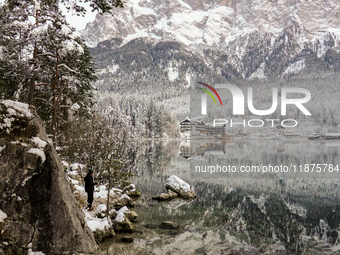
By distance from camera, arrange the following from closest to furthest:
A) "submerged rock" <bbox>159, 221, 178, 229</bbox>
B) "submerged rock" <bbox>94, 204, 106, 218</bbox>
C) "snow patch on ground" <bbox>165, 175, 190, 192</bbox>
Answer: "submerged rock" <bbox>94, 204, 106, 218</bbox>, "submerged rock" <bbox>159, 221, 178, 229</bbox>, "snow patch on ground" <bbox>165, 175, 190, 192</bbox>

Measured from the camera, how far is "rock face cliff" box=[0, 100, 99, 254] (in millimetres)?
5363

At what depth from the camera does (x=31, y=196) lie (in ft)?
18.2

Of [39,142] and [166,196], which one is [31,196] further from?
[166,196]

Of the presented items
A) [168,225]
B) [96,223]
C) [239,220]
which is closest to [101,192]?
[168,225]

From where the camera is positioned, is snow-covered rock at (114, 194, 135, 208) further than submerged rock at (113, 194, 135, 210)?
Yes

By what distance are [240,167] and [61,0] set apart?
1204 inches

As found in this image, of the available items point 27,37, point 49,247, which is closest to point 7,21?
point 27,37

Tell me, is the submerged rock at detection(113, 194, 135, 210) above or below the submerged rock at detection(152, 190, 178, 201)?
above

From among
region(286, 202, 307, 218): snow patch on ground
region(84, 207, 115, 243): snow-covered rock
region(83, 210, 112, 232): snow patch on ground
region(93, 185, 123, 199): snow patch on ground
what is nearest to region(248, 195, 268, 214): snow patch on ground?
region(286, 202, 307, 218): snow patch on ground

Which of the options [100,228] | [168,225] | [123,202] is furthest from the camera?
[123,202]

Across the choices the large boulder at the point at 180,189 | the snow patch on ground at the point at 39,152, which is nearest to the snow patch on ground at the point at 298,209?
the large boulder at the point at 180,189

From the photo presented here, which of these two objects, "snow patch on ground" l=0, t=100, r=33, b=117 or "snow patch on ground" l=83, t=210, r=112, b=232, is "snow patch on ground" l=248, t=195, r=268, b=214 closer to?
"snow patch on ground" l=83, t=210, r=112, b=232

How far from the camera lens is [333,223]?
14.4 m

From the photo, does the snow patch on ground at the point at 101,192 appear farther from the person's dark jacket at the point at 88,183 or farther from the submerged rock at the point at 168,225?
the submerged rock at the point at 168,225
